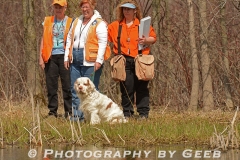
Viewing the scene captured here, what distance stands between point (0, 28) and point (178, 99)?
6.26 metres

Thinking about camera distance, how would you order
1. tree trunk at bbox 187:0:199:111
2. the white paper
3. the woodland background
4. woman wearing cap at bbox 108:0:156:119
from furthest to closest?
the woodland background → tree trunk at bbox 187:0:199:111 → woman wearing cap at bbox 108:0:156:119 → the white paper

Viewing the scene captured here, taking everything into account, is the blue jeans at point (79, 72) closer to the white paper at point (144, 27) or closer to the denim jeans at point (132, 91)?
the denim jeans at point (132, 91)

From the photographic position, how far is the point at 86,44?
40.3ft

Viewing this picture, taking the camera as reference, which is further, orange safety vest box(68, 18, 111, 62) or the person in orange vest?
the person in orange vest

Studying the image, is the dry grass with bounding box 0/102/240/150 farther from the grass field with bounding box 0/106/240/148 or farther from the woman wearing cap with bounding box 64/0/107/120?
the woman wearing cap with bounding box 64/0/107/120

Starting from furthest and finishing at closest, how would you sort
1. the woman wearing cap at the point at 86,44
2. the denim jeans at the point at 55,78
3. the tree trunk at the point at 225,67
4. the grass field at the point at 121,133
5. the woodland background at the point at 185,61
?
the tree trunk at the point at 225,67 < the woodland background at the point at 185,61 < the denim jeans at the point at 55,78 < the woman wearing cap at the point at 86,44 < the grass field at the point at 121,133

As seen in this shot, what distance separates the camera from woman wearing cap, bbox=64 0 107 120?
1223cm

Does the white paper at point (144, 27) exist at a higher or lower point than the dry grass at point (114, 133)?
higher

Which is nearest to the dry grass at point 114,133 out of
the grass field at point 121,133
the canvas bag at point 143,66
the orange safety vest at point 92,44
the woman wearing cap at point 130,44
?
the grass field at point 121,133

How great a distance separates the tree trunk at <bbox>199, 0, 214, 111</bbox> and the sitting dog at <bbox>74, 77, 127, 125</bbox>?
131 inches

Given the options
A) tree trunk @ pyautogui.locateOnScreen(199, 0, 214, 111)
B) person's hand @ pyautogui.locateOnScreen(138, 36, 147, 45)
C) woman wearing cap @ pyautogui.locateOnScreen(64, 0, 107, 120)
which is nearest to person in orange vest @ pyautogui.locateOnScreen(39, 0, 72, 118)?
woman wearing cap @ pyautogui.locateOnScreen(64, 0, 107, 120)

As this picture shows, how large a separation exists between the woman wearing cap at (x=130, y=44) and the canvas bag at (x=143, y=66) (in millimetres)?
219

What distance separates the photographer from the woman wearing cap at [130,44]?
12.4 m

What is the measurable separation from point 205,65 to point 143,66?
9.48ft
